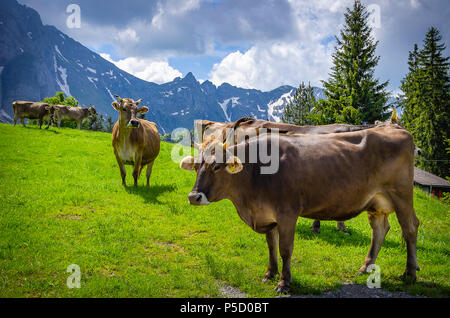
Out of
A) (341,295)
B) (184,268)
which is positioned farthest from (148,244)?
(341,295)

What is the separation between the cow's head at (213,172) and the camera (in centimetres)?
492

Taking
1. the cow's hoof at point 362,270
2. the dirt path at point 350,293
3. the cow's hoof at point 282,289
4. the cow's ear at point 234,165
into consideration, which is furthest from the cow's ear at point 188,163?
the cow's hoof at point 362,270

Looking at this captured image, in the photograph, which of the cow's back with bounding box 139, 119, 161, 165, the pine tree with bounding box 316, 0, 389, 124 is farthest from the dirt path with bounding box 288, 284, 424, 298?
the pine tree with bounding box 316, 0, 389, 124

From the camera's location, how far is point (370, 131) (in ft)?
19.1

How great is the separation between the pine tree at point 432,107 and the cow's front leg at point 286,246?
131 feet

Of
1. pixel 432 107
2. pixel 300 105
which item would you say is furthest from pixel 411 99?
pixel 300 105

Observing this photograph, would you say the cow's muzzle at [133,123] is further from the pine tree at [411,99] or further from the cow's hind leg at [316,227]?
the pine tree at [411,99]

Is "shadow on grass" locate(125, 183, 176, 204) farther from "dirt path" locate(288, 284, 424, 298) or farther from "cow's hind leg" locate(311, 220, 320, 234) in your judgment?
"dirt path" locate(288, 284, 424, 298)

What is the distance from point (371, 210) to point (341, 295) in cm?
169

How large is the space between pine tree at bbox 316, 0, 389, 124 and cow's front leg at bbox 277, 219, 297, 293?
2307 cm

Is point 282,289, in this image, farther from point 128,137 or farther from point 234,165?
point 128,137

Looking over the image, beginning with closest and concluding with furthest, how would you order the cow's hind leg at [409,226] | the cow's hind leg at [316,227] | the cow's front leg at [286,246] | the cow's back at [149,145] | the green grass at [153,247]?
the cow's front leg at [286,246] < the green grass at [153,247] < the cow's hind leg at [409,226] < the cow's hind leg at [316,227] < the cow's back at [149,145]

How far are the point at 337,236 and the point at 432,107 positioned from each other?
126 feet
